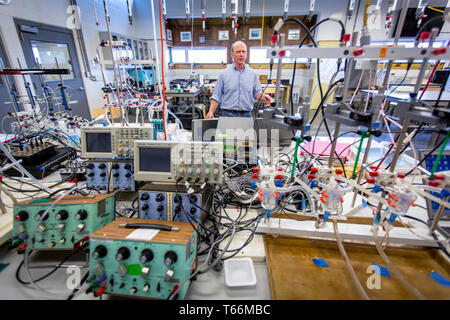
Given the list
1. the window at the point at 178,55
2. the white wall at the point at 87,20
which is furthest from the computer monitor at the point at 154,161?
the window at the point at 178,55

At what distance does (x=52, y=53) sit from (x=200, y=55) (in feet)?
14.1

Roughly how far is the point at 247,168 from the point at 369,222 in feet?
3.48

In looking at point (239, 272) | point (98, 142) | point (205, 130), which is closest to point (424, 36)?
point (239, 272)

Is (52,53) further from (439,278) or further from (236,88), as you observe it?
(439,278)

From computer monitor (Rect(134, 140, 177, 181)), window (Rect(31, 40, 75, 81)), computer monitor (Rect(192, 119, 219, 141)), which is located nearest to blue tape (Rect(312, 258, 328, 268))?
computer monitor (Rect(134, 140, 177, 181))

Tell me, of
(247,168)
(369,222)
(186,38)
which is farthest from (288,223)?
(186,38)

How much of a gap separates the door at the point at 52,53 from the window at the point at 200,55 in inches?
139

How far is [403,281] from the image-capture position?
1001 millimetres

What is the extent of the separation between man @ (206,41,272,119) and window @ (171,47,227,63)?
5.09 m

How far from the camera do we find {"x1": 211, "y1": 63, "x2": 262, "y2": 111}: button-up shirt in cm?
251

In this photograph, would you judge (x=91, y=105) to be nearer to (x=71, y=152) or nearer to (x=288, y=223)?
(x=71, y=152)

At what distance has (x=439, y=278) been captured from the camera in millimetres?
1053

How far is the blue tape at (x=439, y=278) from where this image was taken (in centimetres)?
103

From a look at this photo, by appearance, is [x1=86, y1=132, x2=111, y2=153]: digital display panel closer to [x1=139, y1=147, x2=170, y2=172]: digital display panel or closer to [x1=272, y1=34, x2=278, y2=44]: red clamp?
[x1=139, y1=147, x2=170, y2=172]: digital display panel
